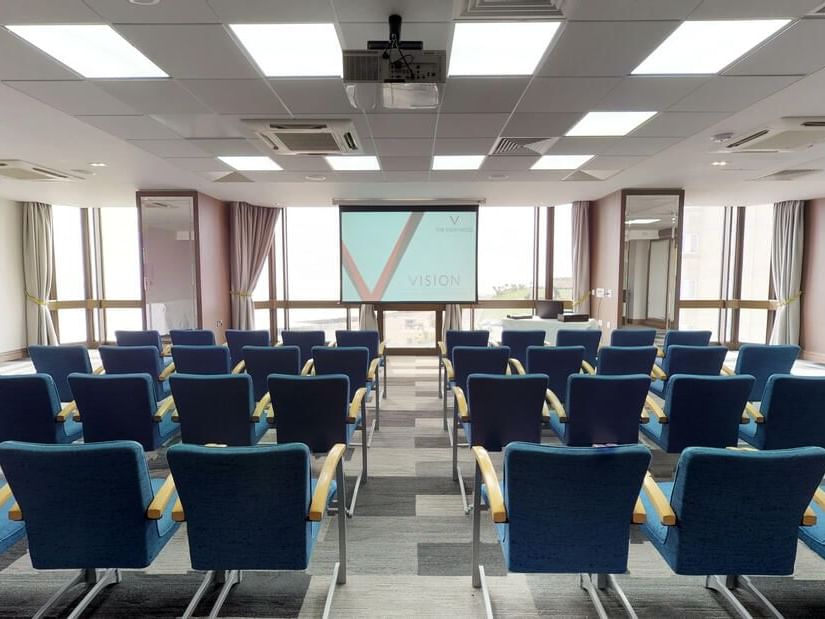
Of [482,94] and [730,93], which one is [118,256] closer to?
[482,94]

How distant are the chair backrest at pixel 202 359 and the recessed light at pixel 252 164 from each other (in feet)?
7.69

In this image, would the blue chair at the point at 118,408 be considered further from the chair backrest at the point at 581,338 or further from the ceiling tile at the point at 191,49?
the chair backrest at the point at 581,338

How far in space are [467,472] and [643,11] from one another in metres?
3.13

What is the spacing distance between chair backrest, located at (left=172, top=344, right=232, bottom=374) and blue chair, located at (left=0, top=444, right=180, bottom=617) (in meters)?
2.28

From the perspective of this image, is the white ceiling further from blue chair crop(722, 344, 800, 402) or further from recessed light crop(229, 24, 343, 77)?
blue chair crop(722, 344, 800, 402)

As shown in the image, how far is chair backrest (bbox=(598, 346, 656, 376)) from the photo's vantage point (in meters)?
3.90

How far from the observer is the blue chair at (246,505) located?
65.1 inches

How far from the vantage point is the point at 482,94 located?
3363mm

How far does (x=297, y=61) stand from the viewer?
287cm

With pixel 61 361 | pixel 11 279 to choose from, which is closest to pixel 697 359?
pixel 61 361

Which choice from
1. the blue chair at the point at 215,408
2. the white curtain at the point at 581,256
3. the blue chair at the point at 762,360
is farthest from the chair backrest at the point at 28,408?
the white curtain at the point at 581,256

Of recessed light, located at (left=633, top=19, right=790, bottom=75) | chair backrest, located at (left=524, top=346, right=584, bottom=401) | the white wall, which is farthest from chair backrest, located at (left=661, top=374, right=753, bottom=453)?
the white wall

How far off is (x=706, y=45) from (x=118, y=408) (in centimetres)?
432

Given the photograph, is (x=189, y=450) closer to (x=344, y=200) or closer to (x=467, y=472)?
(x=467, y=472)
